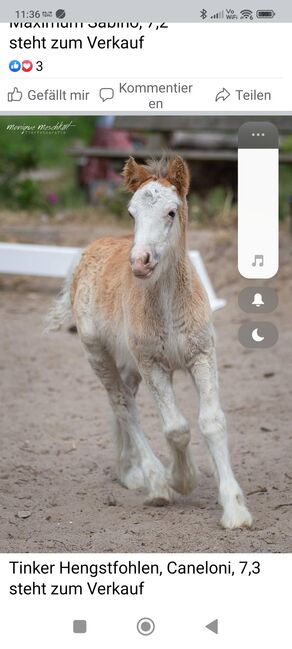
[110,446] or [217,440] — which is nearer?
[217,440]

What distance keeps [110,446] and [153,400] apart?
3.86 ft

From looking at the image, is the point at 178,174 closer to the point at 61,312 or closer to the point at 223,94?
the point at 223,94

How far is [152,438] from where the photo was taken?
5301mm

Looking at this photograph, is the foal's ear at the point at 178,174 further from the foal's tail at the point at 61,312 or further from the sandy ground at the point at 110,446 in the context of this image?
the foal's tail at the point at 61,312

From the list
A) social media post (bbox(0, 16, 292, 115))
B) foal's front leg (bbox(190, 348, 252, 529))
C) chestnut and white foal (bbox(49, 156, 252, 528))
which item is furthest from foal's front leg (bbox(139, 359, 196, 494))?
social media post (bbox(0, 16, 292, 115))

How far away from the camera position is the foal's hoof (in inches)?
151

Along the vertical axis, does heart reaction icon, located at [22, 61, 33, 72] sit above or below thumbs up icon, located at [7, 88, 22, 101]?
above

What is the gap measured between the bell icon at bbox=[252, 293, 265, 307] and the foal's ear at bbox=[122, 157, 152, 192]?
0.58 meters
